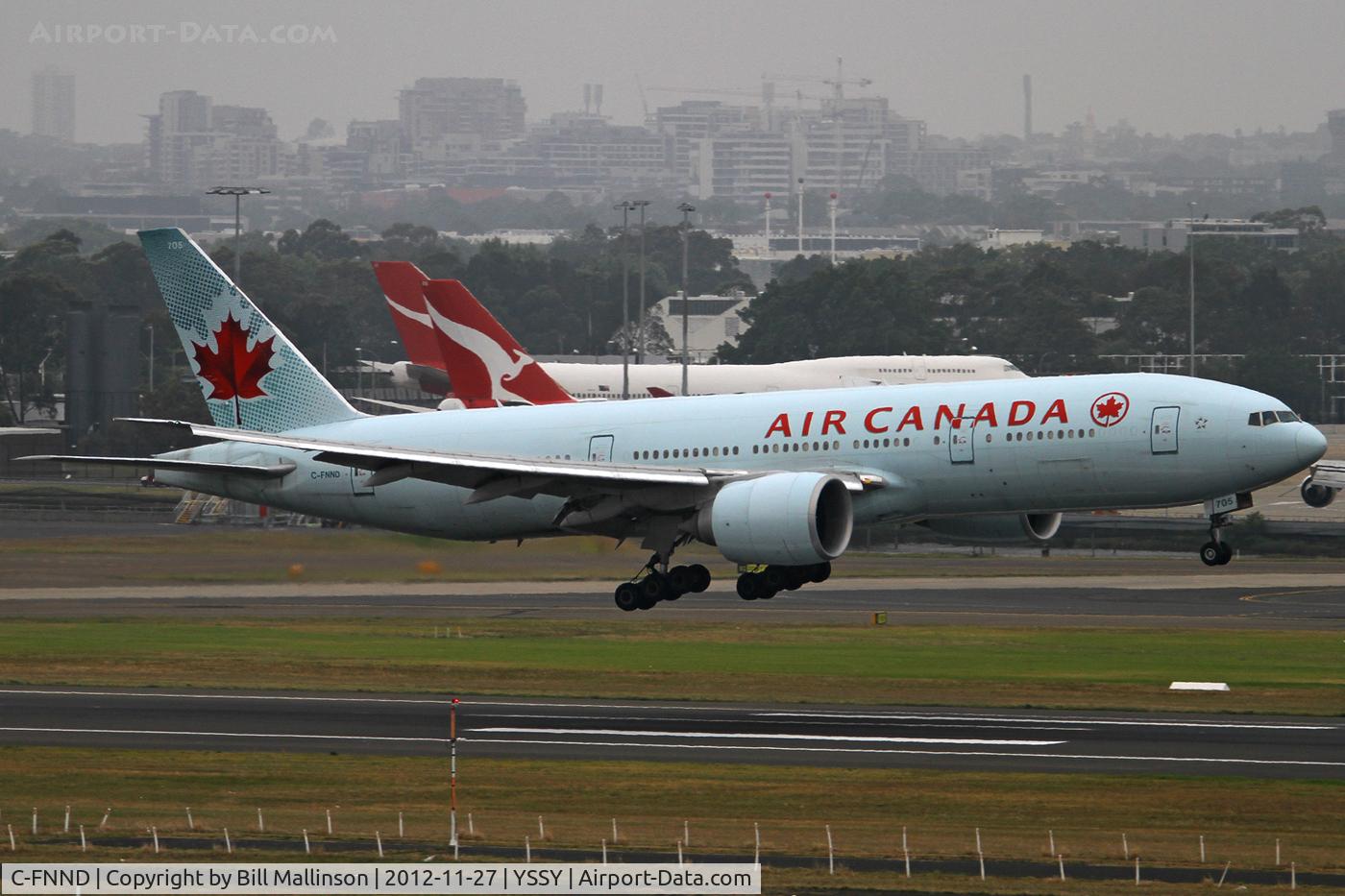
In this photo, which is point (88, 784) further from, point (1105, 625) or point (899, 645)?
point (1105, 625)

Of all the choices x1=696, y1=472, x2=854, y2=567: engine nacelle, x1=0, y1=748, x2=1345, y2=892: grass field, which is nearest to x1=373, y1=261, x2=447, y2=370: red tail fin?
x1=696, y1=472, x2=854, y2=567: engine nacelle

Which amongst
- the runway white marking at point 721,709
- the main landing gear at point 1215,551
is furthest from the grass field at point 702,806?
the main landing gear at point 1215,551

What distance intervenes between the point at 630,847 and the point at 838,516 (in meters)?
18.3

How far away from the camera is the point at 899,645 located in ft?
217

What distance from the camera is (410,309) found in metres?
111

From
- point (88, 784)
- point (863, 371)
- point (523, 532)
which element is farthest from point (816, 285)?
point (88, 784)

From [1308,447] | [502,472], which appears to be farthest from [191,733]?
[1308,447]

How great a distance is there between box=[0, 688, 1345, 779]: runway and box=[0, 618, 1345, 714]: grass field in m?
2.74

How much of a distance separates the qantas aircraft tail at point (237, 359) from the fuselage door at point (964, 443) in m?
17.9

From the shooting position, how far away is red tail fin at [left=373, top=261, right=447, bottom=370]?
355 ft

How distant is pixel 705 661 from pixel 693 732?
14.5 metres

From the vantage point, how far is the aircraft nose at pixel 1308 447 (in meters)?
49.1

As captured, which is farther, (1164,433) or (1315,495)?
(1315,495)

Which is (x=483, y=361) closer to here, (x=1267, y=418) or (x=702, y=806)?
(x=1267, y=418)
